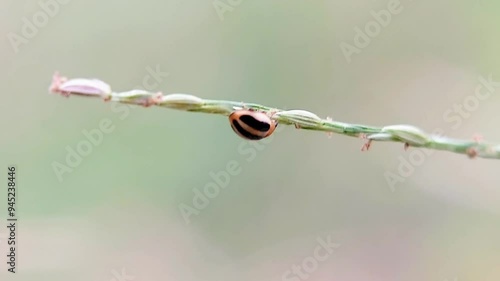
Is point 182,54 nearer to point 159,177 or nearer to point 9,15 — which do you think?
point 159,177

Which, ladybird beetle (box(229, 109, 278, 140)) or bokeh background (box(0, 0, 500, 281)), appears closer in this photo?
ladybird beetle (box(229, 109, 278, 140))

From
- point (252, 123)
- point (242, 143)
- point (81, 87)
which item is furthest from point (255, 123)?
point (242, 143)

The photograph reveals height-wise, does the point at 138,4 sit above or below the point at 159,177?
above

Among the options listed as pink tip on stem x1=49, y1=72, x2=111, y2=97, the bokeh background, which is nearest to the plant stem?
pink tip on stem x1=49, y1=72, x2=111, y2=97

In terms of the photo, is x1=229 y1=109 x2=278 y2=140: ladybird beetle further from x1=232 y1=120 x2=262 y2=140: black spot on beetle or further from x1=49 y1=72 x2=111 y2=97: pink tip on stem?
x1=49 y1=72 x2=111 y2=97: pink tip on stem

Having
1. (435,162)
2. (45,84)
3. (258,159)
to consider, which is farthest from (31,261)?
(435,162)

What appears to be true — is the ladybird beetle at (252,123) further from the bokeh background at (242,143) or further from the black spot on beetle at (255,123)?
the bokeh background at (242,143)
